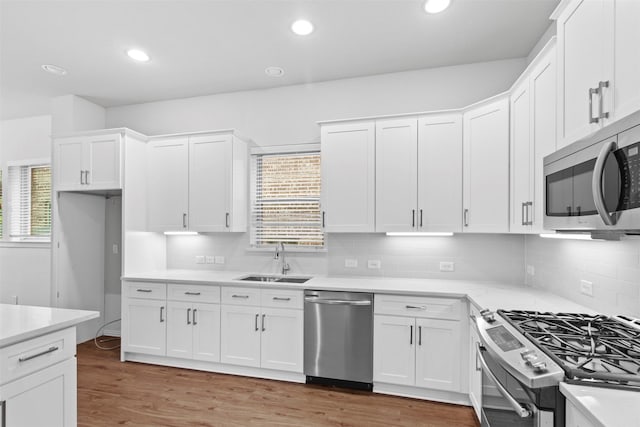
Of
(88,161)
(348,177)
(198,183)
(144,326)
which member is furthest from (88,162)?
(348,177)

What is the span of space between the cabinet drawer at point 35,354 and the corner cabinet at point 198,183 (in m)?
1.98

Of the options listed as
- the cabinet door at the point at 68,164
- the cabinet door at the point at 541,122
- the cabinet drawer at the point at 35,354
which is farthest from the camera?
the cabinet door at the point at 68,164

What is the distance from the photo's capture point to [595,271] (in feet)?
6.93

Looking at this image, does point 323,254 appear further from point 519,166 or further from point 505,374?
point 505,374

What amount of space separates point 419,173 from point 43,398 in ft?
9.92

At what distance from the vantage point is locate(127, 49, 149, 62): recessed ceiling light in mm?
3133

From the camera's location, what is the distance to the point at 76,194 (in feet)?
13.6

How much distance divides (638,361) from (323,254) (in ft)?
9.01

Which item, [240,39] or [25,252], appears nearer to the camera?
[240,39]

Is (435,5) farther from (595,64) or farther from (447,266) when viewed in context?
(447,266)

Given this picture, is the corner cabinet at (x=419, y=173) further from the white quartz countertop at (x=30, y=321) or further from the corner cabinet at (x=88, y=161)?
the corner cabinet at (x=88, y=161)

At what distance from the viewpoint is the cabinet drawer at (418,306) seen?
8.96 feet

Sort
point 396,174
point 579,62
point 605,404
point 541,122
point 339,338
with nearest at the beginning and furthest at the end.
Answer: point 605,404 < point 579,62 < point 541,122 < point 339,338 < point 396,174

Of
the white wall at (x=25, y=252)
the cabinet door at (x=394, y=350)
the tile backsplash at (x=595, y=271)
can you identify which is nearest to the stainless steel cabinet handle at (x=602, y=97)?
the tile backsplash at (x=595, y=271)
